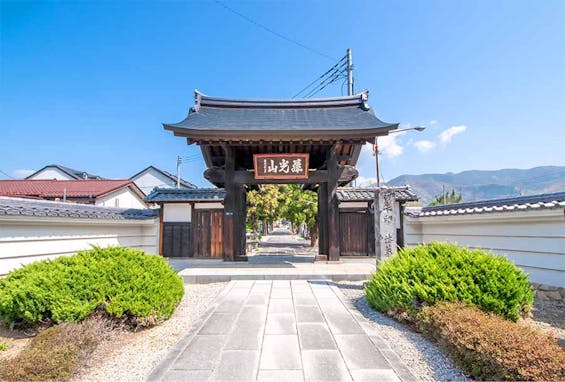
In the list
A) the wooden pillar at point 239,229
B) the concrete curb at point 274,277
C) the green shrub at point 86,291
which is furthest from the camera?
the wooden pillar at point 239,229

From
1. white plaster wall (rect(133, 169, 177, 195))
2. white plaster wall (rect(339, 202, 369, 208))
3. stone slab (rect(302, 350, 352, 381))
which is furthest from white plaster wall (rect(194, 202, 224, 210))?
white plaster wall (rect(133, 169, 177, 195))

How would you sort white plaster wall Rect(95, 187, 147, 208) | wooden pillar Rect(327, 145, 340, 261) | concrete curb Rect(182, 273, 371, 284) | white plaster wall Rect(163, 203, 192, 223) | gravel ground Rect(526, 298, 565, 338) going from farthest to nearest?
white plaster wall Rect(95, 187, 147, 208) < white plaster wall Rect(163, 203, 192, 223) < wooden pillar Rect(327, 145, 340, 261) < concrete curb Rect(182, 273, 371, 284) < gravel ground Rect(526, 298, 565, 338)

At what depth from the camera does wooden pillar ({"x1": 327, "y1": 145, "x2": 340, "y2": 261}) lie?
9312 mm

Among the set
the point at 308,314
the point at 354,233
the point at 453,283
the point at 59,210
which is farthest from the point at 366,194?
the point at 59,210

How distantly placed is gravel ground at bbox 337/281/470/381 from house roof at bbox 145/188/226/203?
820 centimetres

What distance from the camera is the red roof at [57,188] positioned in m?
22.3

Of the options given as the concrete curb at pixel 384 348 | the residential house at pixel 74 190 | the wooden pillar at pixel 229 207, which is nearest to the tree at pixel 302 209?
the wooden pillar at pixel 229 207

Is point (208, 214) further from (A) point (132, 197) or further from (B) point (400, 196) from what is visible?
(A) point (132, 197)

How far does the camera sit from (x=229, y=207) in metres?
9.38

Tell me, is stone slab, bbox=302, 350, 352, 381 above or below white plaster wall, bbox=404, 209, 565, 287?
below

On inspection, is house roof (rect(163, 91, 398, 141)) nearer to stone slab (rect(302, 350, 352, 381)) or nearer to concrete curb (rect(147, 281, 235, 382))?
concrete curb (rect(147, 281, 235, 382))

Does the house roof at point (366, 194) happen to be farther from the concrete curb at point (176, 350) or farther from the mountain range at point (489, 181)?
the mountain range at point (489, 181)

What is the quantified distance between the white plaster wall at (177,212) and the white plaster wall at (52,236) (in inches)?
36.5

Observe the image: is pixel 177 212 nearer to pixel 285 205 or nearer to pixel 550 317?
pixel 285 205
